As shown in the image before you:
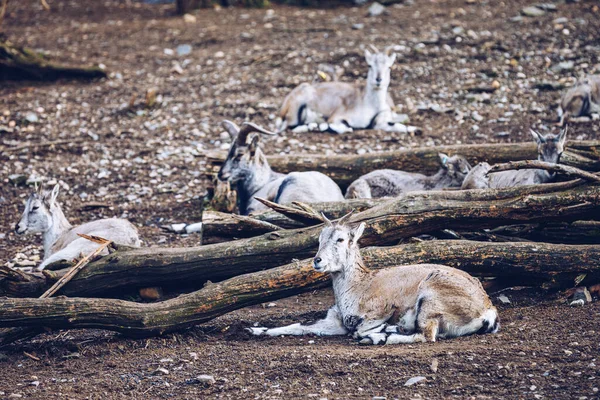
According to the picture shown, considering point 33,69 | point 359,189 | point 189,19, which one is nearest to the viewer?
point 359,189

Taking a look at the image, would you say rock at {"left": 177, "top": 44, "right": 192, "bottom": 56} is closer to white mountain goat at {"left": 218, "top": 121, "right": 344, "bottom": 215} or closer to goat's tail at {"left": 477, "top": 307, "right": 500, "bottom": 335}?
white mountain goat at {"left": 218, "top": 121, "right": 344, "bottom": 215}

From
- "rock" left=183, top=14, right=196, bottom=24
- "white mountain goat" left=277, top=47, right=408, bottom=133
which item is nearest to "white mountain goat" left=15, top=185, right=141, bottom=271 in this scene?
Answer: "white mountain goat" left=277, top=47, right=408, bottom=133

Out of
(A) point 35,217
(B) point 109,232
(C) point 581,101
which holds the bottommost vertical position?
(A) point 35,217

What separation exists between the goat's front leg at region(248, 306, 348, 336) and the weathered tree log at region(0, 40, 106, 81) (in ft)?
32.0

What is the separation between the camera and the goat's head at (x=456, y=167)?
9539 millimetres

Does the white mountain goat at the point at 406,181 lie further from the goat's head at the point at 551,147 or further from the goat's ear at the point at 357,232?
the goat's ear at the point at 357,232

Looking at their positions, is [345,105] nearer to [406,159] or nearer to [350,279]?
[406,159]

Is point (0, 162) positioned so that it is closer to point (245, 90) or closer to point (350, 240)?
point (245, 90)

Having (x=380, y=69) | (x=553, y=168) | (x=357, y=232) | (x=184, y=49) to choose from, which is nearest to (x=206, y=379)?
(x=357, y=232)

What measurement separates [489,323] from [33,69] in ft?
37.9

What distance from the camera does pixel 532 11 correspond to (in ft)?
54.7

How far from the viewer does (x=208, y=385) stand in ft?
19.2

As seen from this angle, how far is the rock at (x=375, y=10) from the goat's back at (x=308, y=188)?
28.1 feet

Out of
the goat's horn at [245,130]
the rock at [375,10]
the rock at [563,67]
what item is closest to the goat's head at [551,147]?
the goat's horn at [245,130]
